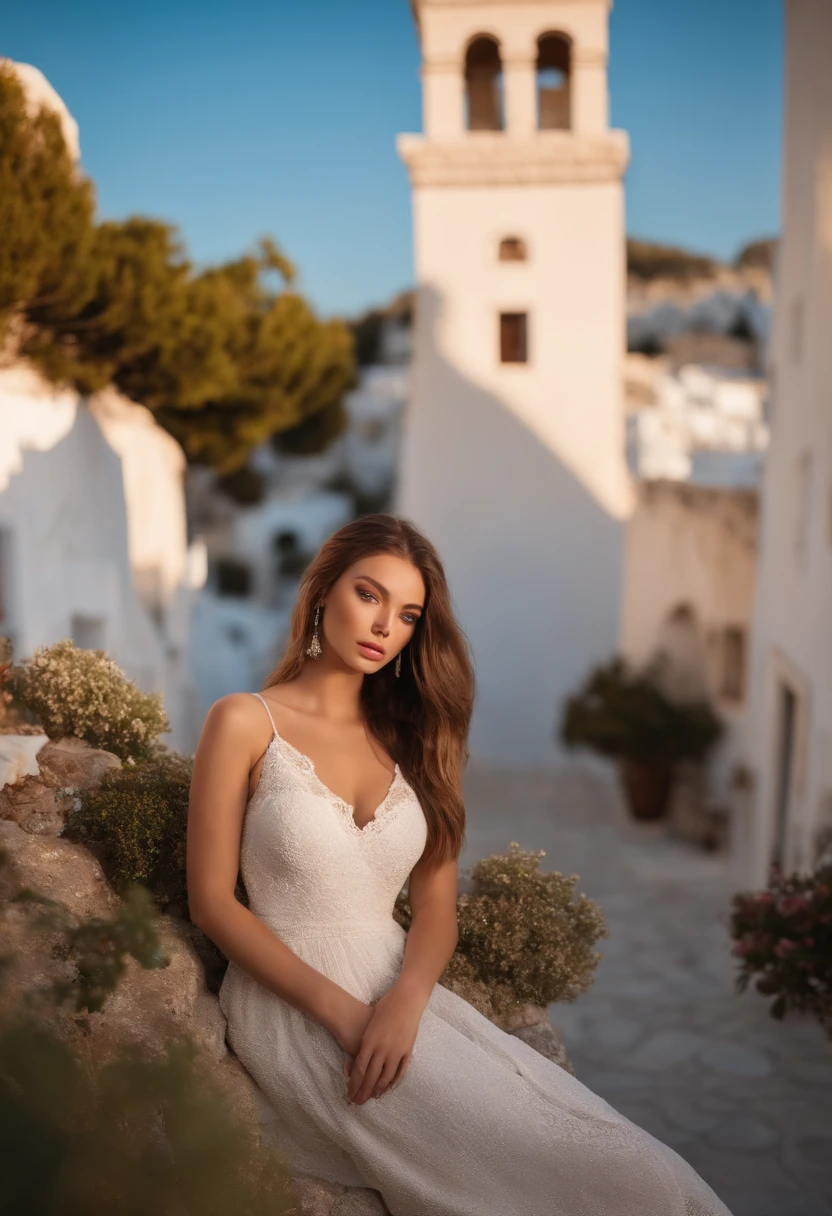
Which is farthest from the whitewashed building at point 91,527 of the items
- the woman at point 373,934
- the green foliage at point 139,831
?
the woman at point 373,934

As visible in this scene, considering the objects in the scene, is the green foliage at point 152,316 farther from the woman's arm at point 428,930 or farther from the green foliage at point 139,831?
the woman's arm at point 428,930

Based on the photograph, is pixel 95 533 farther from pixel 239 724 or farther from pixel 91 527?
pixel 239 724

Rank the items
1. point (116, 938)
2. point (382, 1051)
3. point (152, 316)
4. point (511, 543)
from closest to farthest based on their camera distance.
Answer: point (116, 938) < point (382, 1051) < point (152, 316) < point (511, 543)

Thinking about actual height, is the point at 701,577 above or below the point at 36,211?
below

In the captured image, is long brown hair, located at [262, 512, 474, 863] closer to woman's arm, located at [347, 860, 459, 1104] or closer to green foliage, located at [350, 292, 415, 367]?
woman's arm, located at [347, 860, 459, 1104]

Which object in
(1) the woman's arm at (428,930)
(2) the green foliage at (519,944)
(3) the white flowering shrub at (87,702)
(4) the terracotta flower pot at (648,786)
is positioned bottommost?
(4) the terracotta flower pot at (648,786)

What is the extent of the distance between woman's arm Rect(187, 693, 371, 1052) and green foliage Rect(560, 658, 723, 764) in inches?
390

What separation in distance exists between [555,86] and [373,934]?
53.9ft

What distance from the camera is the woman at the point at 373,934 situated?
2.47 metres

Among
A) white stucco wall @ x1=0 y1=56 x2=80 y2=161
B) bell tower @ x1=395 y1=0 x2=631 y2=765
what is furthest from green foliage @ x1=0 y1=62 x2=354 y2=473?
bell tower @ x1=395 y1=0 x2=631 y2=765

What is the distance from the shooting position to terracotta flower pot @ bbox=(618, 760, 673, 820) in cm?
1245

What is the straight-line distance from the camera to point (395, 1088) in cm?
249

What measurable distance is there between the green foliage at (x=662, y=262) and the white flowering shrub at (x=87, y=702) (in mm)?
45252

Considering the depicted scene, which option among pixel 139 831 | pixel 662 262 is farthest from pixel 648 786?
pixel 662 262
